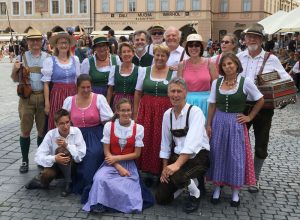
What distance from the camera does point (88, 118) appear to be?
16.1 feet

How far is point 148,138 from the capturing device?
4930 mm

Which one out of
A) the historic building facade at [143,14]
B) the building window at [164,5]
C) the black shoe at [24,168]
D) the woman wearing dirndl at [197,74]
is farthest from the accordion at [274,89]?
the building window at [164,5]

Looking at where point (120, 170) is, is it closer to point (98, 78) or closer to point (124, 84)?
point (124, 84)

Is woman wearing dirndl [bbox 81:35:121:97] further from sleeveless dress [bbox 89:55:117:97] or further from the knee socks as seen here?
the knee socks

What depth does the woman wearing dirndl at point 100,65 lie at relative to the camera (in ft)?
17.3

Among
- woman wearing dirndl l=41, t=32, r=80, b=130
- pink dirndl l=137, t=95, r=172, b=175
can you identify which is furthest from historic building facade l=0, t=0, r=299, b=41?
pink dirndl l=137, t=95, r=172, b=175

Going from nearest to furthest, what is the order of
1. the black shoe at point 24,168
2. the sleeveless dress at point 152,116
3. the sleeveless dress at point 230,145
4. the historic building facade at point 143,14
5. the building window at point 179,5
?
the sleeveless dress at point 230,145, the sleeveless dress at point 152,116, the black shoe at point 24,168, the historic building facade at point 143,14, the building window at point 179,5

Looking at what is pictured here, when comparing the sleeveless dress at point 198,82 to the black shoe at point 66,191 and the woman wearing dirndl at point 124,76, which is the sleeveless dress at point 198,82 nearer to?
the woman wearing dirndl at point 124,76

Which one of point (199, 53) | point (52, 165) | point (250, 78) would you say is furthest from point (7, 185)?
point (250, 78)

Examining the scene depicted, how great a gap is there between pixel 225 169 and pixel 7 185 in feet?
8.23

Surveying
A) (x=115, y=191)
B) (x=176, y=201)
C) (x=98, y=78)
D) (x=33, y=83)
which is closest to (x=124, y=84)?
(x=98, y=78)

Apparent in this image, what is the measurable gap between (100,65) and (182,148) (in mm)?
1671

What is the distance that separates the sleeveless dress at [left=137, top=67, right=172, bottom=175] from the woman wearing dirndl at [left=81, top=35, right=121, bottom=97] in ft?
2.15

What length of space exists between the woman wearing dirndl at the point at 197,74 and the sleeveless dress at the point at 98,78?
0.99 metres
